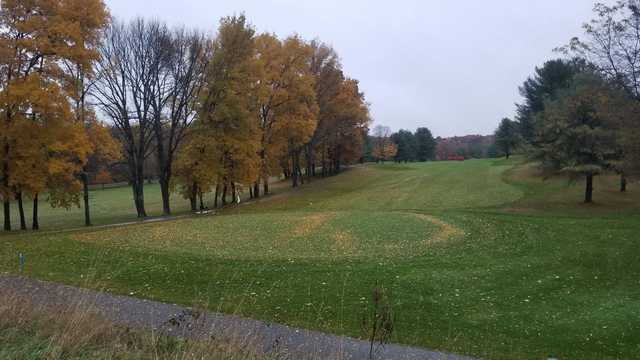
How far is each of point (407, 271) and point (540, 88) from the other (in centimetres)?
4830

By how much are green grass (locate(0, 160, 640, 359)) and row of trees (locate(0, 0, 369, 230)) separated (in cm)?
631

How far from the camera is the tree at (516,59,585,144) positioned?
5319cm

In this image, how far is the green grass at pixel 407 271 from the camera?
10195mm

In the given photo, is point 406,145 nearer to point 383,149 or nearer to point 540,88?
point 383,149

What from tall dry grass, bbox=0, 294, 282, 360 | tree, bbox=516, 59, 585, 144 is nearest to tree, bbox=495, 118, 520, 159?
tree, bbox=516, 59, 585, 144

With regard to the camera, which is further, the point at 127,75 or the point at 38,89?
the point at 127,75

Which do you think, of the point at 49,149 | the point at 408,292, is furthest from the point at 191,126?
the point at 408,292

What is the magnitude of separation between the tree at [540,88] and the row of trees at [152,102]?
64.0ft

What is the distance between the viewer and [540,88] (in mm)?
55156

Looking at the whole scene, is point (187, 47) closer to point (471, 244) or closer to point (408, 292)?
point (471, 244)

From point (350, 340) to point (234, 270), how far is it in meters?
6.08

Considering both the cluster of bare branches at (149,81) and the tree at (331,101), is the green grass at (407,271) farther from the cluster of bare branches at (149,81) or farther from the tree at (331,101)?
the tree at (331,101)

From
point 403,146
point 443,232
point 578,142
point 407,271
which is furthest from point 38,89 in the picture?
point 403,146

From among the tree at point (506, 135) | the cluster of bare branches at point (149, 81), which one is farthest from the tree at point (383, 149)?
the cluster of bare branches at point (149, 81)
